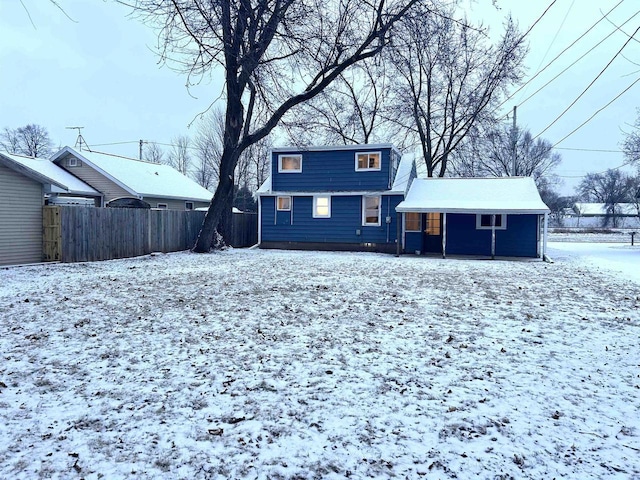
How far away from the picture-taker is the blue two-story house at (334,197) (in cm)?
1959

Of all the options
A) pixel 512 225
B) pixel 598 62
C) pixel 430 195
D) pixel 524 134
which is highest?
pixel 524 134

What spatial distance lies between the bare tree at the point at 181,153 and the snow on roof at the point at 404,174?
37.9m

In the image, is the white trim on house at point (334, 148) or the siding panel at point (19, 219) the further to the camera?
the white trim on house at point (334, 148)

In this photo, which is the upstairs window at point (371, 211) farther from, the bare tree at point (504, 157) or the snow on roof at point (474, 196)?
the bare tree at point (504, 157)

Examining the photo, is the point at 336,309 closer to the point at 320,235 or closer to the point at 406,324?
the point at 406,324

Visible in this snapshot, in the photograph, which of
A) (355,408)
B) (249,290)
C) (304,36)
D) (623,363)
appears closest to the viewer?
(355,408)

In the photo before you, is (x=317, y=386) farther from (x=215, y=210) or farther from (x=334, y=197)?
(x=334, y=197)

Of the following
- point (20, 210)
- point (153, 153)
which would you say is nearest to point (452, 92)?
point (20, 210)

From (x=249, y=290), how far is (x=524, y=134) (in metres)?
48.7

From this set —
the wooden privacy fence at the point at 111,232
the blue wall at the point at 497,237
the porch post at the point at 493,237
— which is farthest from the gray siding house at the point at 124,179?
the porch post at the point at 493,237

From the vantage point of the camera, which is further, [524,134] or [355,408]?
[524,134]

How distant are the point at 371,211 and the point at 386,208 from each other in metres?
0.75

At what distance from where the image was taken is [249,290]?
28.2ft

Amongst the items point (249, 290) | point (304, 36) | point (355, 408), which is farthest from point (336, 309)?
point (304, 36)
